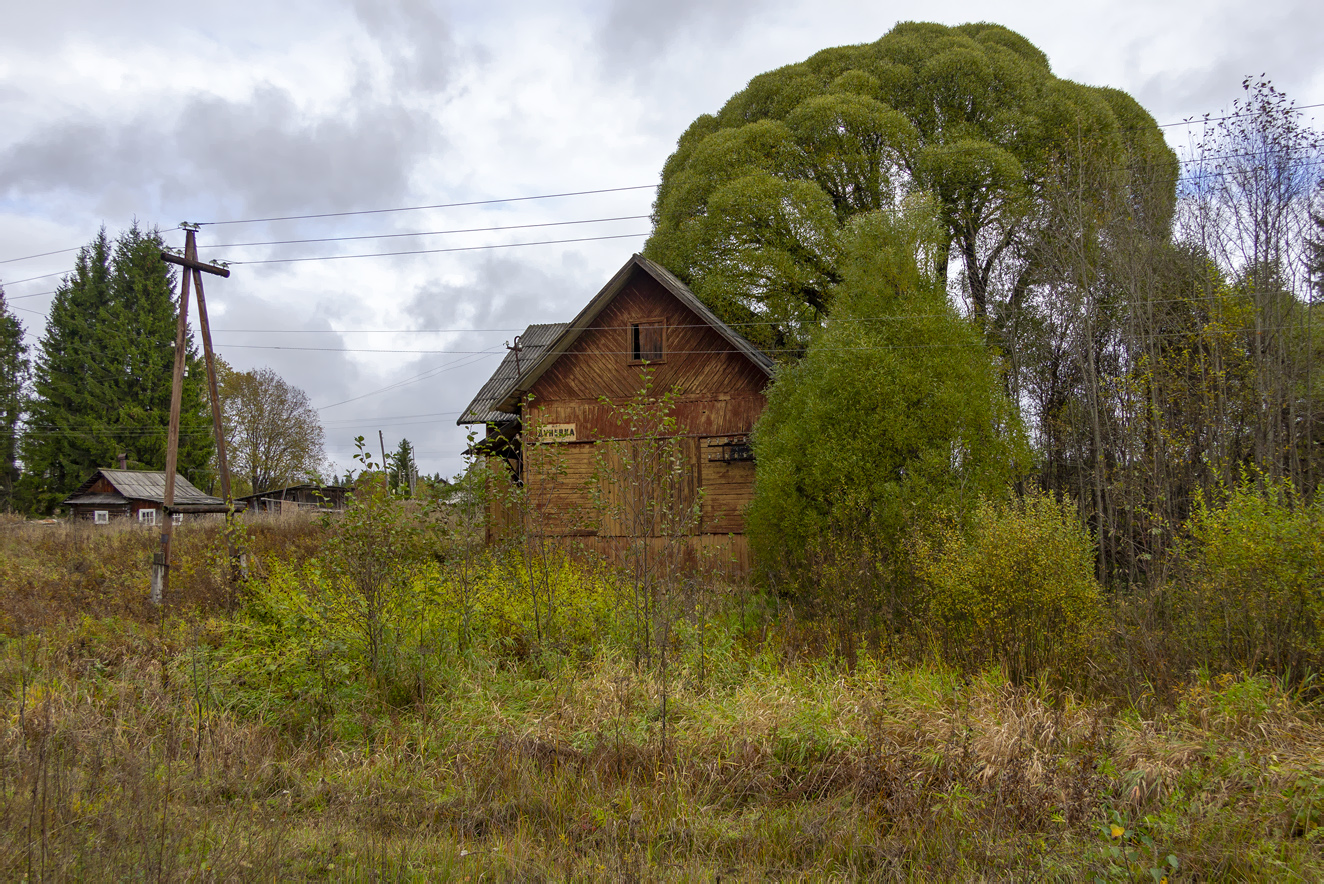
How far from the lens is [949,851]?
4.50 m

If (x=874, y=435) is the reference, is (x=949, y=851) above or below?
below

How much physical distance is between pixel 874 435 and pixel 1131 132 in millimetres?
15828

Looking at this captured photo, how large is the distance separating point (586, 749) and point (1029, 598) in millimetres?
4365

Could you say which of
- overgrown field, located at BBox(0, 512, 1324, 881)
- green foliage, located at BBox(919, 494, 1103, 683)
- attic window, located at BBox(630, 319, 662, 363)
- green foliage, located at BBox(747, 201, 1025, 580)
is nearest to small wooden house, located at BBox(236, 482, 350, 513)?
attic window, located at BBox(630, 319, 662, 363)

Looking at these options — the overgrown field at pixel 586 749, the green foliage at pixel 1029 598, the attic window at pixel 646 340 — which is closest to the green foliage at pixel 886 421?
the green foliage at pixel 1029 598

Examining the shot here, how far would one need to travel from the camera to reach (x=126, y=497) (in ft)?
111

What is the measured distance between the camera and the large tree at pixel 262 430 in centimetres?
4381

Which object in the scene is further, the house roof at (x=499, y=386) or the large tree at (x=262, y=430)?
the large tree at (x=262, y=430)

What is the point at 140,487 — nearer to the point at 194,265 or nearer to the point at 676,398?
the point at 194,265

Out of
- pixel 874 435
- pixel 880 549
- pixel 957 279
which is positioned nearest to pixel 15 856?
pixel 880 549

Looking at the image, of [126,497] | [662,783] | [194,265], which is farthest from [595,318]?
[126,497]

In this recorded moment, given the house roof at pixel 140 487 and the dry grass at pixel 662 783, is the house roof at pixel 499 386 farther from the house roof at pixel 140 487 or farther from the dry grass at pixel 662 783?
the house roof at pixel 140 487

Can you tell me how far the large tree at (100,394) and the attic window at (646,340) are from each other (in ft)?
93.5

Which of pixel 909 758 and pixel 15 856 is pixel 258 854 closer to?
pixel 15 856
